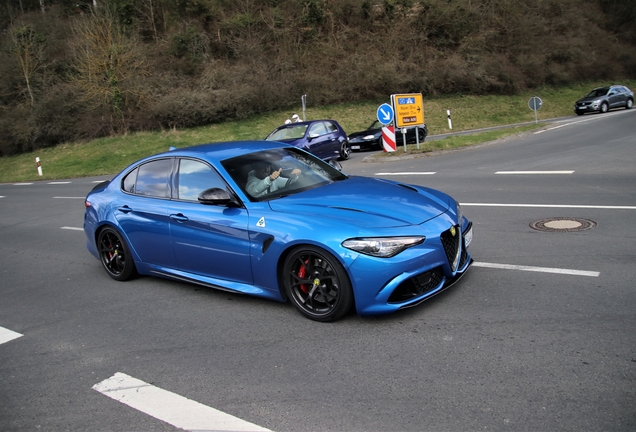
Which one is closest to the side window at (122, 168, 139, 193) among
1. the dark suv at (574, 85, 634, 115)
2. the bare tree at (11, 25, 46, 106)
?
the dark suv at (574, 85, 634, 115)

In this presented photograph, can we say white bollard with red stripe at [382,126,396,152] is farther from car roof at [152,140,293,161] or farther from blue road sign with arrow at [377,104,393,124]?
car roof at [152,140,293,161]

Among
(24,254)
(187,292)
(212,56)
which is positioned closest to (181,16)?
(212,56)

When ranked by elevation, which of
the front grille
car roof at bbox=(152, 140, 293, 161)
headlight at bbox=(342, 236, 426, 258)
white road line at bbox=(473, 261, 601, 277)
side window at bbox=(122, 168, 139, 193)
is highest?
car roof at bbox=(152, 140, 293, 161)

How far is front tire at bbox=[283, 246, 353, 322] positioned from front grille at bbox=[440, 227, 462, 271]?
95cm

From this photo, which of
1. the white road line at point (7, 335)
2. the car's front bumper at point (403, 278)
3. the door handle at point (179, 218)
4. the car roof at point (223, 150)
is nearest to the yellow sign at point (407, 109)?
the car roof at point (223, 150)

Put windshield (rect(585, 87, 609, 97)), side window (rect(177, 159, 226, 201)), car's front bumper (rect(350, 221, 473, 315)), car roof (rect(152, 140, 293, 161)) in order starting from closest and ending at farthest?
1. car's front bumper (rect(350, 221, 473, 315))
2. side window (rect(177, 159, 226, 201))
3. car roof (rect(152, 140, 293, 161))
4. windshield (rect(585, 87, 609, 97))

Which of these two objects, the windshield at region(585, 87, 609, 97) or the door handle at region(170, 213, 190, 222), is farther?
the windshield at region(585, 87, 609, 97)

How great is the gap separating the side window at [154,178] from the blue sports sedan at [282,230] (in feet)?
0.05

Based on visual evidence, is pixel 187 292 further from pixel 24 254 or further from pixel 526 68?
pixel 526 68

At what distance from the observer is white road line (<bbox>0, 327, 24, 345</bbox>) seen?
536 cm

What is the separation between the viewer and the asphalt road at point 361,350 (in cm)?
346

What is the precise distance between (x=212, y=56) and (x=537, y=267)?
46114 millimetres

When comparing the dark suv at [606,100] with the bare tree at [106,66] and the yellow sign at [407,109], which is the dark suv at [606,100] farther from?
the bare tree at [106,66]

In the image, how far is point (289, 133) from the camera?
66.1 feet
